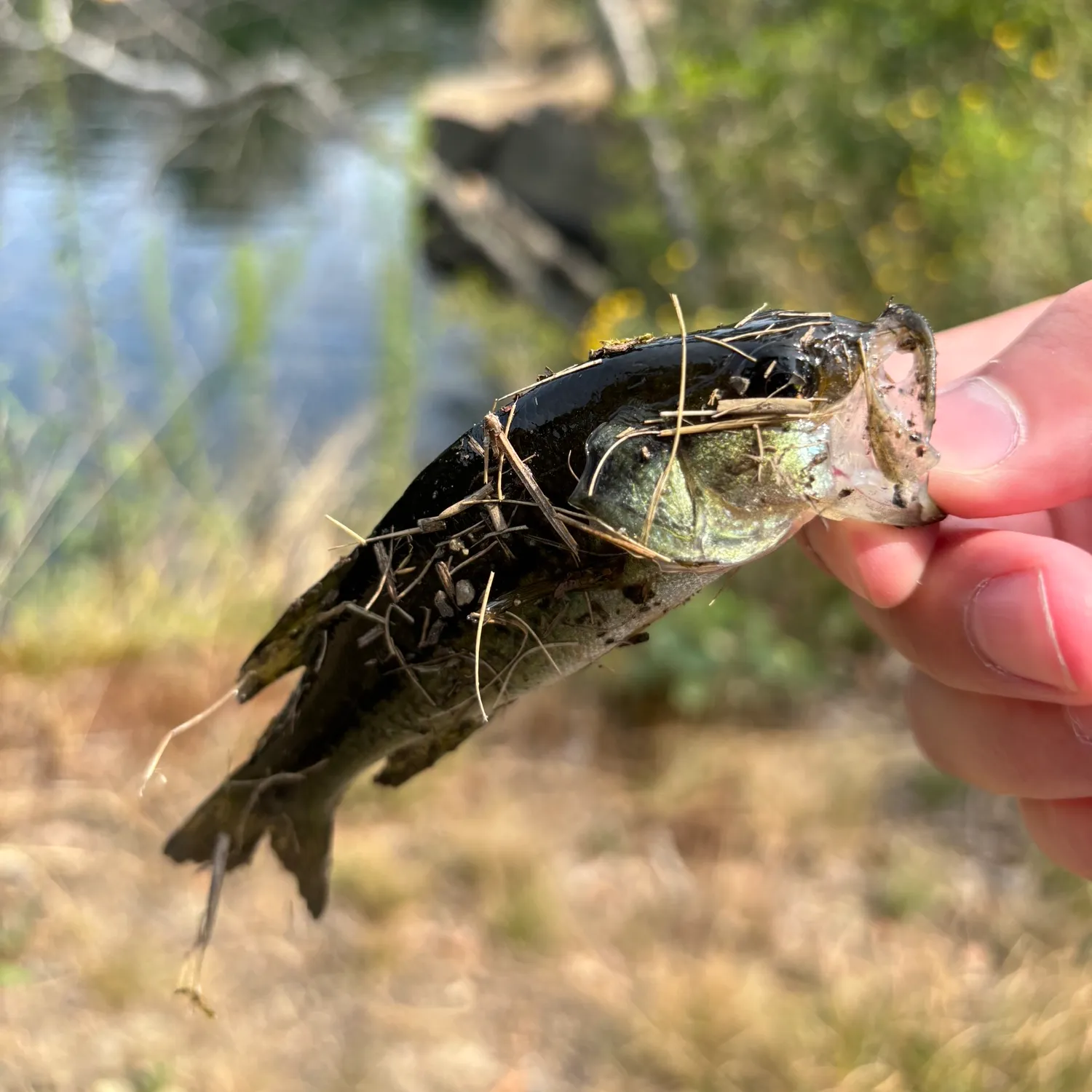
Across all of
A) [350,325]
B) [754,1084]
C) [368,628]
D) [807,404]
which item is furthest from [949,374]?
[350,325]

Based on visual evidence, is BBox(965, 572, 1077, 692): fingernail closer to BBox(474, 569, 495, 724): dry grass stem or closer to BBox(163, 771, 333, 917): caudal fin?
BBox(474, 569, 495, 724): dry grass stem

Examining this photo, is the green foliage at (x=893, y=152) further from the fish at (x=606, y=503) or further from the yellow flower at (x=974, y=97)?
the fish at (x=606, y=503)

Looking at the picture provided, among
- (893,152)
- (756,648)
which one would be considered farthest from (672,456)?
(893,152)

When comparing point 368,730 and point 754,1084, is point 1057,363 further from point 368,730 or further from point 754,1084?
point 754,1084

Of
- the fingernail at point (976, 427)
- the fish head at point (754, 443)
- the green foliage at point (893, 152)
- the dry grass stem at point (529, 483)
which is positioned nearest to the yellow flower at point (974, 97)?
the green foliage at point (893, 152)

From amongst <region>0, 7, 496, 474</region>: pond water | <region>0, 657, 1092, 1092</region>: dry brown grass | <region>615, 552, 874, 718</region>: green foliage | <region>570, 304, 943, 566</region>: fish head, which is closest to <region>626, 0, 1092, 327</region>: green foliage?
<region>615, 552, 874, 718</region>: green foliage

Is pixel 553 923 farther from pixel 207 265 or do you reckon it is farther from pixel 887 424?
pixel 207 265
